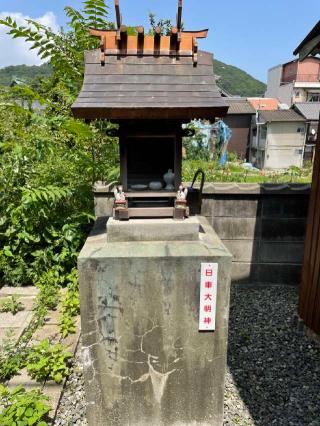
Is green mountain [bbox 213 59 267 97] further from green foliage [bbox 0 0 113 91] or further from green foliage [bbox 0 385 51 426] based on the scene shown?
green foliage [bbox 0 385 51 426]

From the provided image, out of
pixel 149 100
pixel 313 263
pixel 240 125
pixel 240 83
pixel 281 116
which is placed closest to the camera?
pixel 149 100

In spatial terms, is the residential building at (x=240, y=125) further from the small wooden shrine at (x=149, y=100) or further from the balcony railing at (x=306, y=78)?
the small wooden shrine at (x=149, y=100)

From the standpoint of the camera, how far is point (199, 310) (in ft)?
9.65

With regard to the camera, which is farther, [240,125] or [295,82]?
[295,82]

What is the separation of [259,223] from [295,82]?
34.8 m

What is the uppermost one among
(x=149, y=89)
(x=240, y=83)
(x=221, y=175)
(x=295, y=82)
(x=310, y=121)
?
(x=240, y=83)

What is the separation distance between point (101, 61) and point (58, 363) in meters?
3.31

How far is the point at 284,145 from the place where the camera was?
92.0ft

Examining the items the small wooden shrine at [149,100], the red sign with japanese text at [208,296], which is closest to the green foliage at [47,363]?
the red sign with japanese text at [208,296]

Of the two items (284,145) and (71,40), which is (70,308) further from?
(284,145)

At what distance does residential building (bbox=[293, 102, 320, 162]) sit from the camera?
27.1 metres

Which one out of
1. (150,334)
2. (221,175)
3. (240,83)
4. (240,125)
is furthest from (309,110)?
(240,83)

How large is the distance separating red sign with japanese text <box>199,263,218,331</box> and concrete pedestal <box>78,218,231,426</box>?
45mm

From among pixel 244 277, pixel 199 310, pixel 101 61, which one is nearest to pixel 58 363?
pixel 199 310
